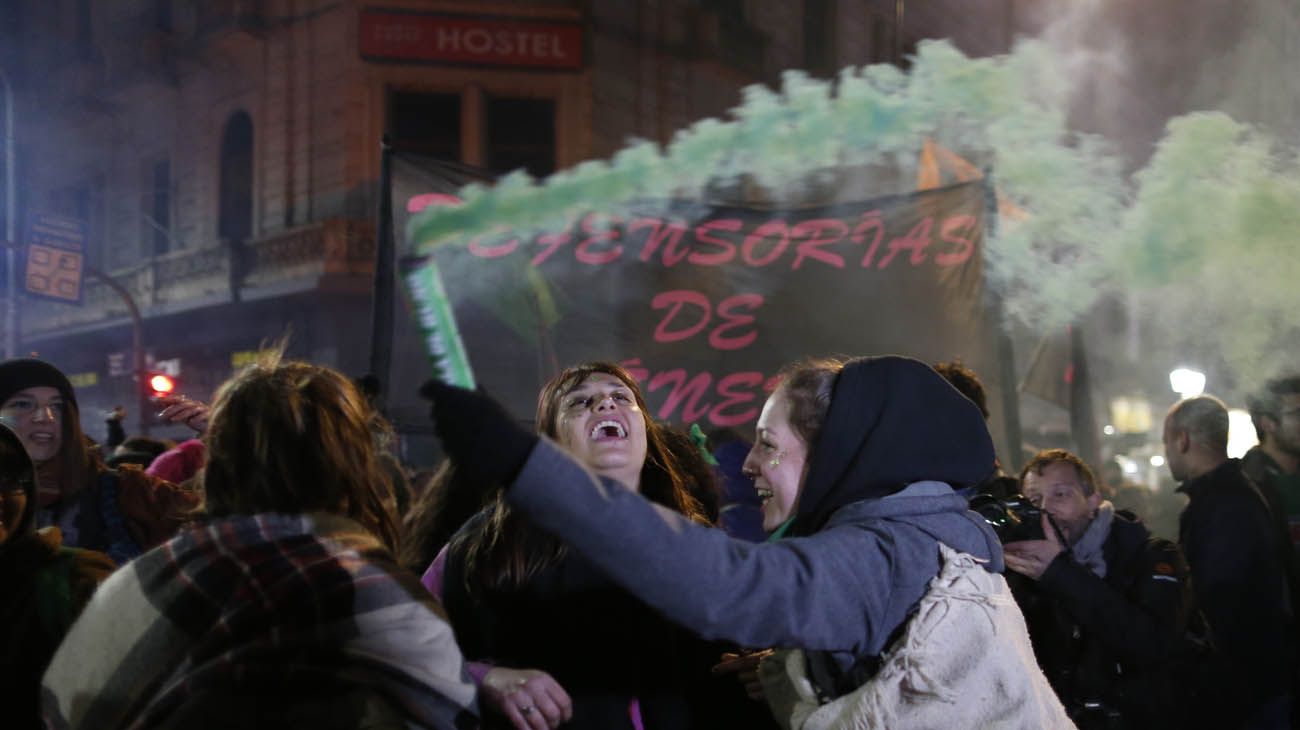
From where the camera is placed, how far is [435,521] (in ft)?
11.5

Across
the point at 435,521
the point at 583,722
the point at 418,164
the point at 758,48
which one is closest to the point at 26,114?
the point at 758,48

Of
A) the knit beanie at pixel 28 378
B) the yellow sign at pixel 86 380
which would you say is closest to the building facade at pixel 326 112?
the yellow sign at pixel 86 380

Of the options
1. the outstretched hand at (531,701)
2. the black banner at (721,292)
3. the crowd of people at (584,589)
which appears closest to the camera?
the crowd of people at (584,589)

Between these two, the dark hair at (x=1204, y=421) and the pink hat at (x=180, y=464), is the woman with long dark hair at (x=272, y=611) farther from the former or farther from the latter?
the dark hair at (x=1204, y=421)

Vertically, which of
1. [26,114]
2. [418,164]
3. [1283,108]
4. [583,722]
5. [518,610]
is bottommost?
[583,722]

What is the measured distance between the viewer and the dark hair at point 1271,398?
4.04m

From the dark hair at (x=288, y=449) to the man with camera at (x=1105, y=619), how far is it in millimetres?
1864

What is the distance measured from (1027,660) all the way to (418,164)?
4.28 meters

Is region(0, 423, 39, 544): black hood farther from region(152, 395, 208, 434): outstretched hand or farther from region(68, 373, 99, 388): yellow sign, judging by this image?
region(68, 373, 99, 388): yellow sign

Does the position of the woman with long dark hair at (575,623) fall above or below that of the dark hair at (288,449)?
below

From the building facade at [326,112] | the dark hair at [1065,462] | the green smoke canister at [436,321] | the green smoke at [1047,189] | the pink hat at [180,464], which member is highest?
the building facade at [326,112]

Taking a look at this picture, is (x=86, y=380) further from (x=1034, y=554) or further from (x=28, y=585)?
(x=1034, y=554)

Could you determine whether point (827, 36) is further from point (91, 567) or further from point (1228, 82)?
point (91, 567)

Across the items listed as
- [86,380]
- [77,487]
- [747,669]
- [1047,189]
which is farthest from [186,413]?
[86,380]
